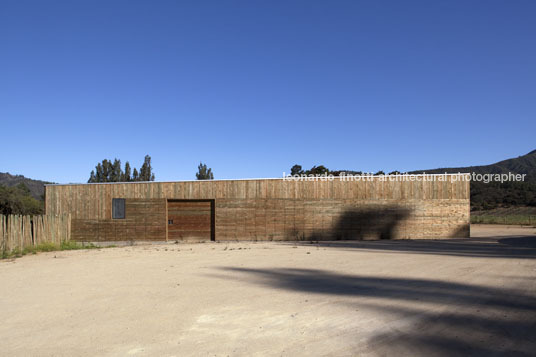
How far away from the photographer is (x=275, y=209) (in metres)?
22.1

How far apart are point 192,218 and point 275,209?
186 inches

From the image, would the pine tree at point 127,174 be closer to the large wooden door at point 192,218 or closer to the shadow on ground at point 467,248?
the large wooden door at point 192,218

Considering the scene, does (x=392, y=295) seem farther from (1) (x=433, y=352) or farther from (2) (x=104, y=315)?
(2) (x=104, y=315)

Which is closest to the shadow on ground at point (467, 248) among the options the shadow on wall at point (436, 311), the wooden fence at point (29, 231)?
the shadow on wall at point (436, 311)

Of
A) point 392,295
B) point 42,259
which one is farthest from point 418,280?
point 42,259

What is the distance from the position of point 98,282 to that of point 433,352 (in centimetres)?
753

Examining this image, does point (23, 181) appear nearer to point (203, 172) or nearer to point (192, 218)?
point (203, 172)

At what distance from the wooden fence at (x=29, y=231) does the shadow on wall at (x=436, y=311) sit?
10618 mm

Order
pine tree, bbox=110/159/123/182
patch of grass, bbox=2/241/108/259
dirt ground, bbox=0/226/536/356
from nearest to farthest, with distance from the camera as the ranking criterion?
dirt ground, bbox=0/226/536/356
patch of grass, bbox=2/241/108/259
pine tree, bbox=110/159/123/182

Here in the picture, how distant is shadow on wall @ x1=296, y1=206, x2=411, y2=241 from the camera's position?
21891 mm

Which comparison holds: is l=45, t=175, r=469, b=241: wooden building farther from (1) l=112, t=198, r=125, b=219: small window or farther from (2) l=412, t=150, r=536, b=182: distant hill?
(2) l=412, t=150, r=536, b=182: distant hill

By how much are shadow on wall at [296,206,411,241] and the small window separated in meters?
10.4

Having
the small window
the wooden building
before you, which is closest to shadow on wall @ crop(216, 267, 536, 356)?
the wooden building

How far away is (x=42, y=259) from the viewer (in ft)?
46.3
